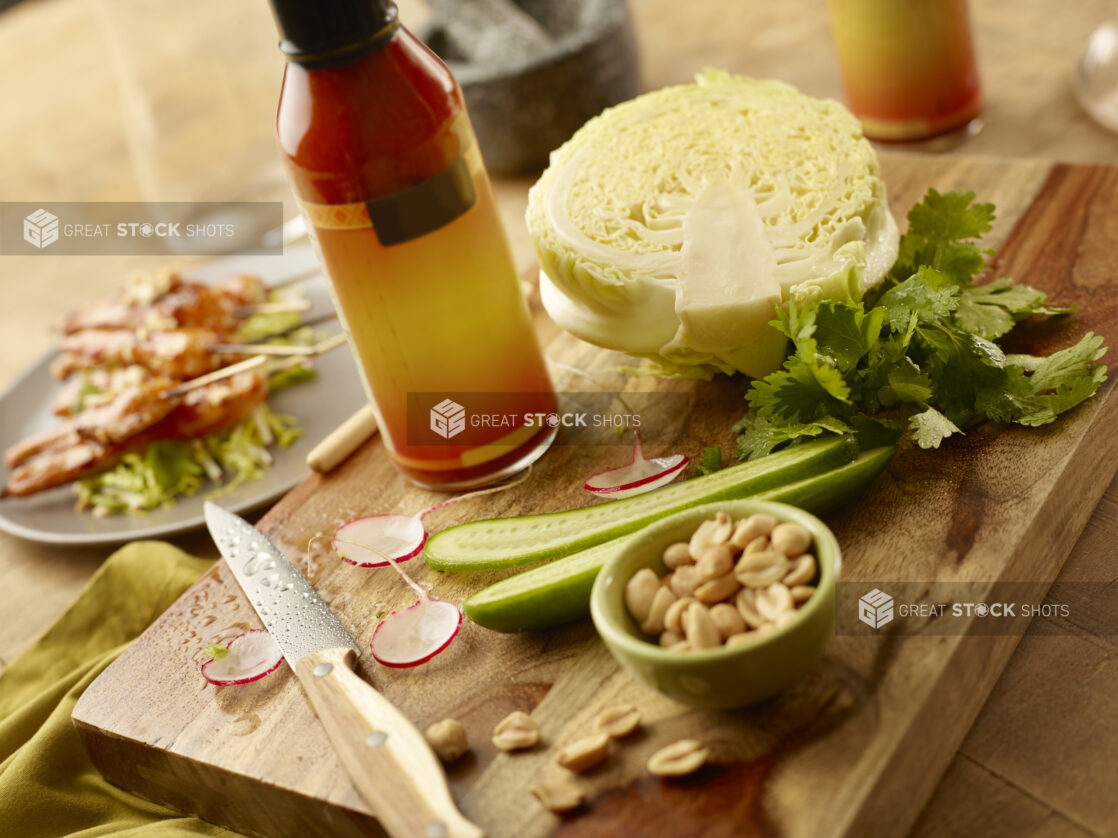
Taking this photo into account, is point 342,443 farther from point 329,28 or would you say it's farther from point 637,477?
point 329,28

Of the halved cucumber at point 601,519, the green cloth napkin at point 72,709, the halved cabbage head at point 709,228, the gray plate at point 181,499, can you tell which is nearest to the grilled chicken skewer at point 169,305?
the gray plate at point 181,499

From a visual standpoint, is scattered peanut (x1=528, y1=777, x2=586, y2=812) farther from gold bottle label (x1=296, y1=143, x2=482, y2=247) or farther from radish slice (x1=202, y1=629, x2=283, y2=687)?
gold bottle label (x1=296, y1=143, x2=482, y2=247)

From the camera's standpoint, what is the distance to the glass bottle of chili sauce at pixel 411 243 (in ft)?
4.25

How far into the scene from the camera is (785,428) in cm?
141

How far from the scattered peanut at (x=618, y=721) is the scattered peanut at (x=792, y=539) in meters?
0.24

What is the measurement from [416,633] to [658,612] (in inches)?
14.5

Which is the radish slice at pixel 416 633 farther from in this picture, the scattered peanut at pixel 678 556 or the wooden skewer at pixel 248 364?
the wooden skewer at pixel 248 364

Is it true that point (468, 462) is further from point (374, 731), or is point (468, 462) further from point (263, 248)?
point (263, 248)

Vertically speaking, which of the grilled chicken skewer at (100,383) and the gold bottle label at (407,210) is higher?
the gold bottle label at (407,210)

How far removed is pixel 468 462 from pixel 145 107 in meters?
1.74

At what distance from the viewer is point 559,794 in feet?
3.64

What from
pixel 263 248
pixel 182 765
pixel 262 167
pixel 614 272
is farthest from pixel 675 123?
pixel 262 167

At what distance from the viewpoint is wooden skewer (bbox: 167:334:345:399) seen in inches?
80.2

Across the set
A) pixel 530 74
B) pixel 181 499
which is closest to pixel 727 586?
pixel 181 499
